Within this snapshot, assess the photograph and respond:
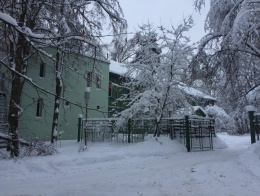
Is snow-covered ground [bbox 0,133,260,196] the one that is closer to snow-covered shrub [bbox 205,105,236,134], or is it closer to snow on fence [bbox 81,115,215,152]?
snow on fence [bbox 81,115,215,152]

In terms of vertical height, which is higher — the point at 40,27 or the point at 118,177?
the point at 40,27

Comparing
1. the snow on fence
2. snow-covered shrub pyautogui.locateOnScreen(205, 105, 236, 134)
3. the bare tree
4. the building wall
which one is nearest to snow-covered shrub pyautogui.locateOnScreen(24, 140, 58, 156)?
the bare tree

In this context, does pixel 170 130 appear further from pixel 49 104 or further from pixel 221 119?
pixel 221 119

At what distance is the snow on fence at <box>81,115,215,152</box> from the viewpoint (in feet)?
40.5

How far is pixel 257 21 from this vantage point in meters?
9.81

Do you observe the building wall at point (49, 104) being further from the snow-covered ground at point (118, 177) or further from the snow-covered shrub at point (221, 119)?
the snow-covered shrub at point (221, 119)

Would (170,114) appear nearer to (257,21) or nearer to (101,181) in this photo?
(257,21)

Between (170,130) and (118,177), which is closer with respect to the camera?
(118,177)

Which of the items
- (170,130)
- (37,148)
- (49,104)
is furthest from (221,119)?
(37,148)

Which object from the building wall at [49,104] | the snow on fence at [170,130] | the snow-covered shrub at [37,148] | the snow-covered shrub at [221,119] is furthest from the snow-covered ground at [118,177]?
the snow-covered shrub at [221,119]

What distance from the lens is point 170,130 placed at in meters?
12.6

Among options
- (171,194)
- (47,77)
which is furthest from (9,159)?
(47,77)

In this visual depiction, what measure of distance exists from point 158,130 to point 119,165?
4481 millimetres

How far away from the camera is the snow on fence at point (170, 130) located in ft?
40.5
